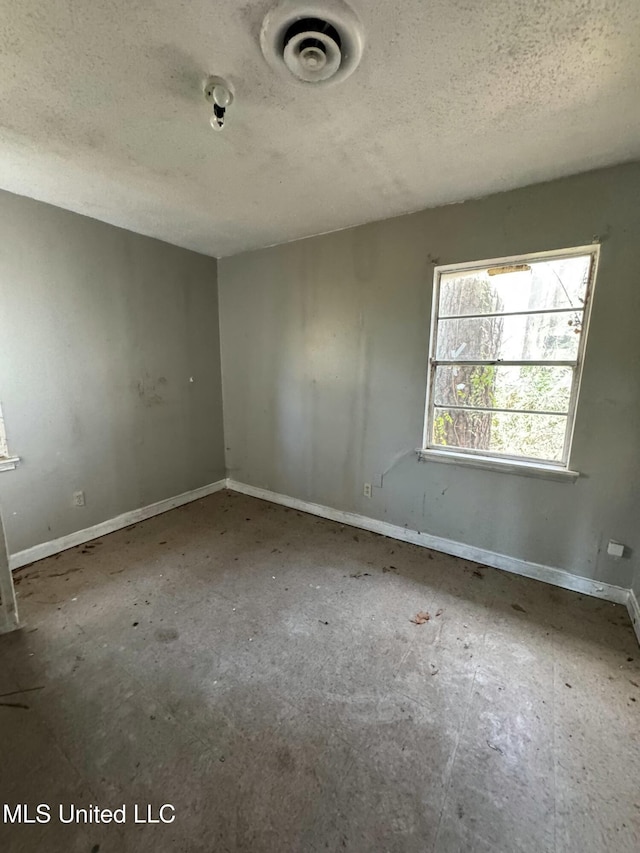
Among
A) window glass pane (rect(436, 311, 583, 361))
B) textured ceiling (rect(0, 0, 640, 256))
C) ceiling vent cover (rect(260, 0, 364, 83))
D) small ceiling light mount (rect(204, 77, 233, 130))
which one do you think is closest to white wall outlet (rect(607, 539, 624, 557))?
window glass pane (rect(436, 311, 583, 361))

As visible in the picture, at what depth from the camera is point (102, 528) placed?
2.83 m

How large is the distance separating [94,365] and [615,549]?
386cm

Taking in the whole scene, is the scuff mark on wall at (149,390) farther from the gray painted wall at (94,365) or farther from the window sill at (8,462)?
the window sill at (8,462)

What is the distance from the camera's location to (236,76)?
1287mm

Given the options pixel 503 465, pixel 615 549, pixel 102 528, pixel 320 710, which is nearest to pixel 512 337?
pixel 503 465

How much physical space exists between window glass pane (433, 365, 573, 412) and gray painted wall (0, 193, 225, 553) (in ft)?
7.97

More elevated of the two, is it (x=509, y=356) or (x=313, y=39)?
(x=313, y=39)

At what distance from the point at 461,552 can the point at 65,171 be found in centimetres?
354

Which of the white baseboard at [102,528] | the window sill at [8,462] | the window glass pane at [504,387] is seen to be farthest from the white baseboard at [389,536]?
the window glass pane at [504,387]

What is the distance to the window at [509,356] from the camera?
2115mm

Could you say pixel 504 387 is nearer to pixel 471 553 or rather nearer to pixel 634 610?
pixel 471 553

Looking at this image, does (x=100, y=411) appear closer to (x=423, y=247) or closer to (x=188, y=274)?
(x=188, y=274)

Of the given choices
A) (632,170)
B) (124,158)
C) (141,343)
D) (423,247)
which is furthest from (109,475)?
(632,170)

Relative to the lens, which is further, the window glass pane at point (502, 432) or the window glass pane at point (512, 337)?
the window glass pane at point (502, 432)
